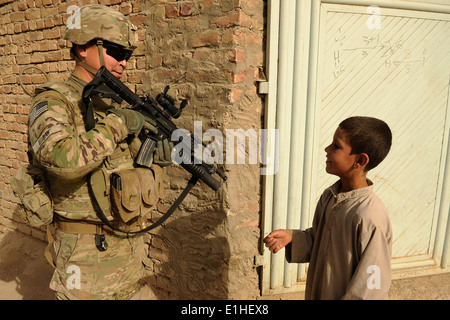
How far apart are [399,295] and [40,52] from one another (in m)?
4.80

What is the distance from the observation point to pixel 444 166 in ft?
10.6

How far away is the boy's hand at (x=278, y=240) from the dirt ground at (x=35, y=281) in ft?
4.75

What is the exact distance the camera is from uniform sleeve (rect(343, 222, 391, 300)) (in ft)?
4.13

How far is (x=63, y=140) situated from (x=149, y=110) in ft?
1.89

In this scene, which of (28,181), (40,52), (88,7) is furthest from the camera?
(40,52)

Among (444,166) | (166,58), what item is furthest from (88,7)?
(444,166)

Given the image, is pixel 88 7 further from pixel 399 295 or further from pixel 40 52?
pixel 399 295

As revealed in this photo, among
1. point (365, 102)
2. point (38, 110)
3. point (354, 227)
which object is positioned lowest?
point (354, 227)

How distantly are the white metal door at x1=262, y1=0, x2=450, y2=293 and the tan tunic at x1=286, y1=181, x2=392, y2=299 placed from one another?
1.09 meters

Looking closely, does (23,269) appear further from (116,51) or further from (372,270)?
(372,270)

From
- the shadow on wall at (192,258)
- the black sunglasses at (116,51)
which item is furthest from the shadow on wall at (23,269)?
the black sunglasses at (116,51)

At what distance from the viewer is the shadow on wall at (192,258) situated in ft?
8.86

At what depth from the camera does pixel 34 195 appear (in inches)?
67.2

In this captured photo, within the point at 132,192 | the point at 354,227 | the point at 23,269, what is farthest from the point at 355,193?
the point at 23,269
